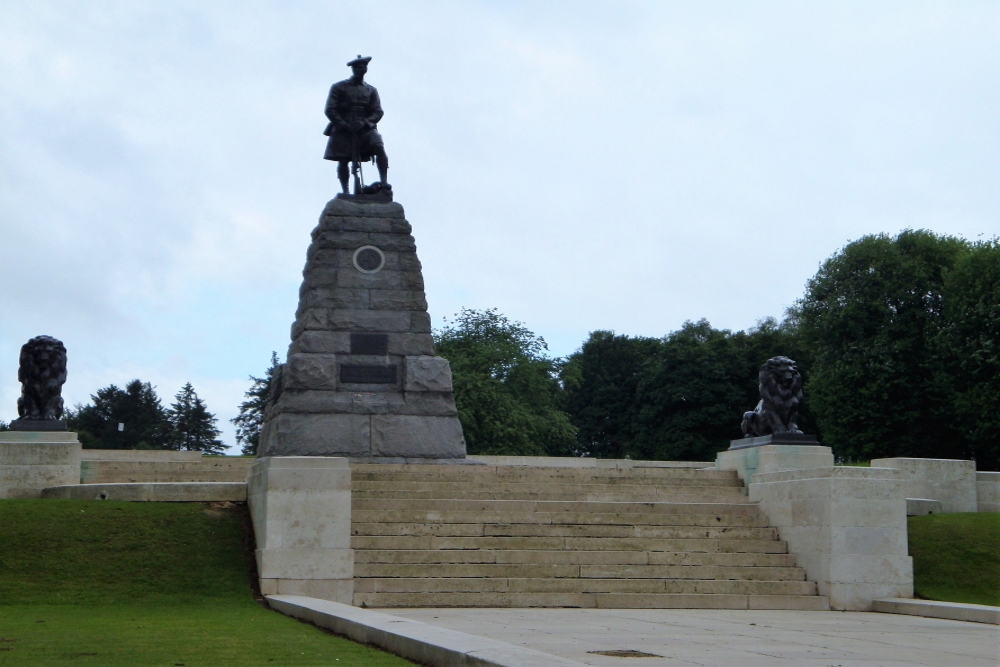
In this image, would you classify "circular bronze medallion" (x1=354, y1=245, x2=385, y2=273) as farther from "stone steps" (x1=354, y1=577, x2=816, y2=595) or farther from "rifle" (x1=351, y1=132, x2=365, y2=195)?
"stone steps" (x1=354, y1=577, x2=816, y2=595)

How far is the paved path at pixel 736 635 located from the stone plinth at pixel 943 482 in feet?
19.8

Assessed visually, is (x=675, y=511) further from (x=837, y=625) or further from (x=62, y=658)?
(x=62, y=658)

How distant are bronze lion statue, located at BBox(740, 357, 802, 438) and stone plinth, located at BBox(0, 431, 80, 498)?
1047 centimetres

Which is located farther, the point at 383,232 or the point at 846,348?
the point at 846,348

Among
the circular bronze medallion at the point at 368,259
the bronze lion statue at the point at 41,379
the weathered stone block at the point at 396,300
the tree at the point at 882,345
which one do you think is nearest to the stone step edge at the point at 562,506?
the weathered stone block at the point at 396,300

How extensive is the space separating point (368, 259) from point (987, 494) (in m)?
11.1

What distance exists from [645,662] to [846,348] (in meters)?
38.2

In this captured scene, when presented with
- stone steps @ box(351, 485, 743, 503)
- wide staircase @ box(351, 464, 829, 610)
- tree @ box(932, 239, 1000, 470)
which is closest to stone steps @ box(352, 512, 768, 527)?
wide staircase @ box(351, 464, 829, 610)

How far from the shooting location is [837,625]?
11.9m

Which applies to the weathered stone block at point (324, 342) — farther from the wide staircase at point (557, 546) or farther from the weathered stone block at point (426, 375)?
the wide staircase at point (557, 546)

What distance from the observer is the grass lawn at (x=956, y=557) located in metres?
15.0

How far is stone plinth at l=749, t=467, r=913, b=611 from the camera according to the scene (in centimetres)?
1454

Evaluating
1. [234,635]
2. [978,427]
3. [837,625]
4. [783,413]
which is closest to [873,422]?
[978,427]

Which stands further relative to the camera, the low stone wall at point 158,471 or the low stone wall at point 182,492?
the low stone wall at point 158,471
